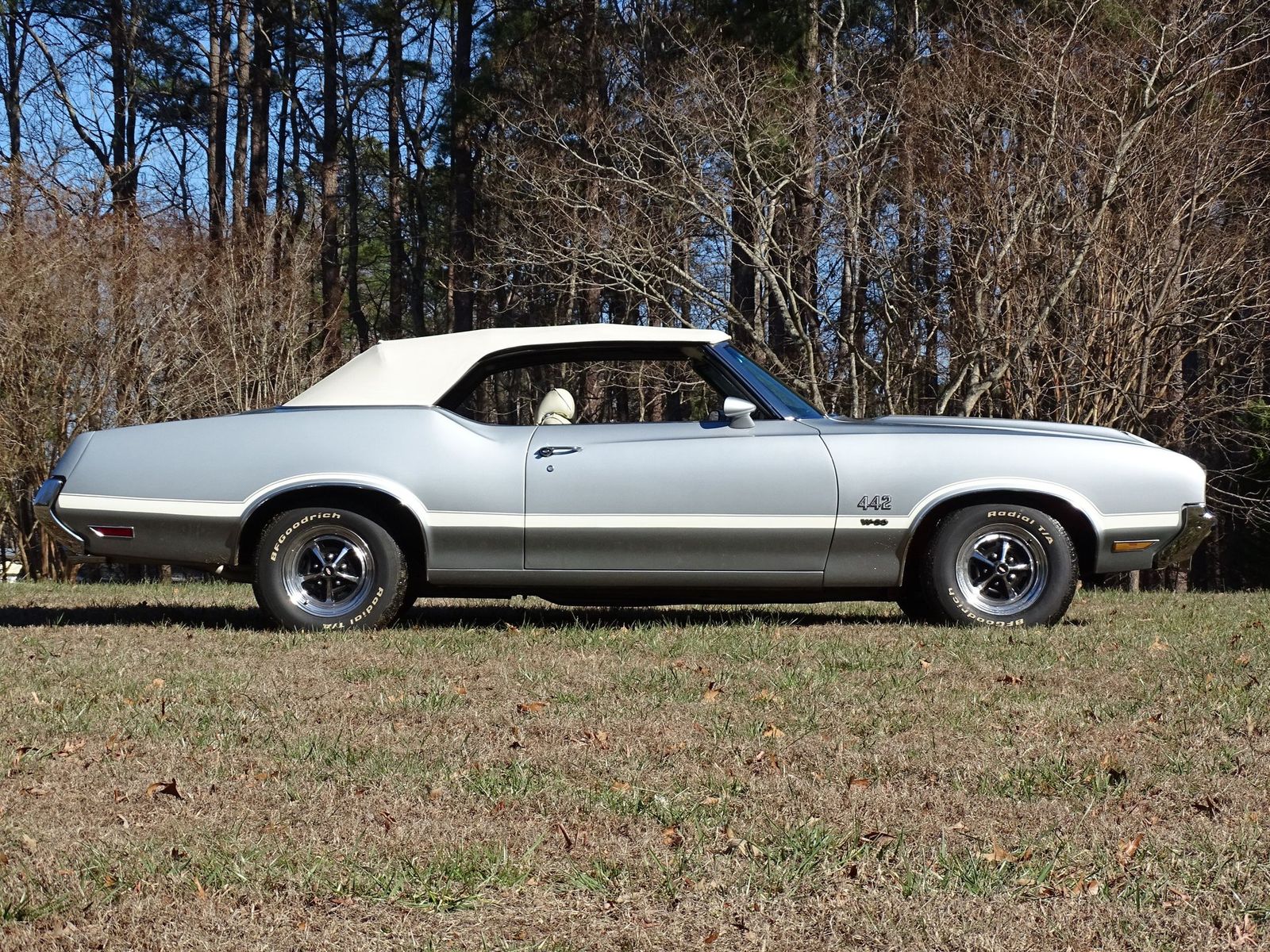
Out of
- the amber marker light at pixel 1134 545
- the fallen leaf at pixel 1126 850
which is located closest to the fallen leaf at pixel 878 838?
the fallen leaf at pixel 1126 850

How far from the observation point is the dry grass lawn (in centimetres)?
299

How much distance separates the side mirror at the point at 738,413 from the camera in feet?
23.5

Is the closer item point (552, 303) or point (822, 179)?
point (822, 179)

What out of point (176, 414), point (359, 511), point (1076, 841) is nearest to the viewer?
point (1076, 841)

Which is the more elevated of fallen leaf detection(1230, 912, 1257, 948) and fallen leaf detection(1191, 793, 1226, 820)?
fallen leaf detection(1191, 793, 1226, 820)

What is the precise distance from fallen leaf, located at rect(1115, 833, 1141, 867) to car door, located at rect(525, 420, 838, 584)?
12.1 feet

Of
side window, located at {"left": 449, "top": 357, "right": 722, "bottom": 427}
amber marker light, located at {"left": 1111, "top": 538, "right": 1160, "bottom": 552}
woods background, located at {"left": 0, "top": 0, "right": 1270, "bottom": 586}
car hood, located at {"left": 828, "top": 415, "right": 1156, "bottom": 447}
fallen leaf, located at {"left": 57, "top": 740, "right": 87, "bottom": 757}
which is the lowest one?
fallen leaf, located at {"left": 57, "top": 740, "right": 87, "bottom": 757}

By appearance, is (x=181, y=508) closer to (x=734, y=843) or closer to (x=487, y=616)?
(x=487, y=616)

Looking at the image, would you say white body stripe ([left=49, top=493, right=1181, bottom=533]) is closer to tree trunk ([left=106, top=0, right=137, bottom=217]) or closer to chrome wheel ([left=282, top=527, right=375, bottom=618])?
chrome wheel ([left=282, top=527, right=375, bottom=618])

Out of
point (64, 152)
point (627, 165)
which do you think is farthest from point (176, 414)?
point (627, 165)

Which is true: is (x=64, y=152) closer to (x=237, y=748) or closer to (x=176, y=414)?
(x=176, y=414)

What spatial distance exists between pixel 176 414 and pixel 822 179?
8.83 meters

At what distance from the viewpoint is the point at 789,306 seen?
18.0m

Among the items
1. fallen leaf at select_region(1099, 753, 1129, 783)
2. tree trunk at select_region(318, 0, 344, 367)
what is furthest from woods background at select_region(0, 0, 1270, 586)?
fallen leaf at select_region(1099, 753, 1129, 783)
